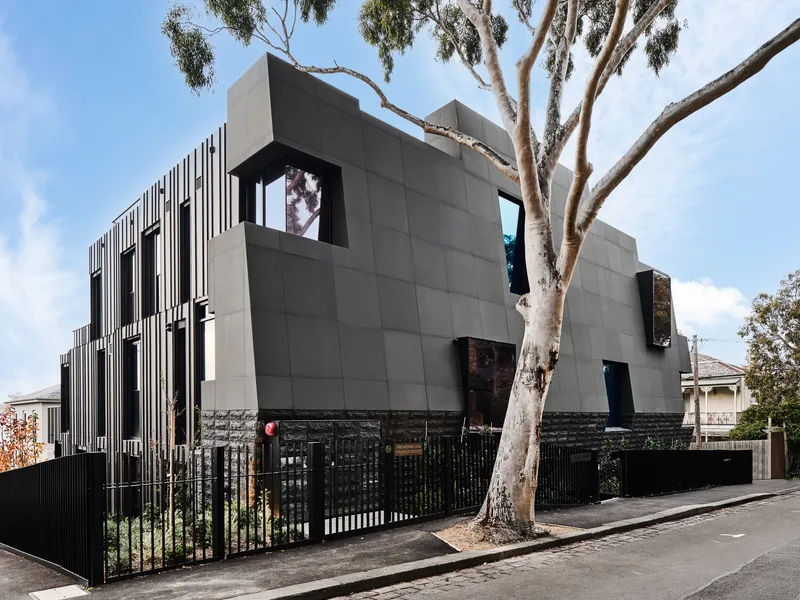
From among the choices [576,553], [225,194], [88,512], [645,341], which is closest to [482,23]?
[225,194]

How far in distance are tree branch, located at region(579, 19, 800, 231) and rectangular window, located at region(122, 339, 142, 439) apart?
14.1 meters

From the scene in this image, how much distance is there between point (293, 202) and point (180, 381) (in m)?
5.97

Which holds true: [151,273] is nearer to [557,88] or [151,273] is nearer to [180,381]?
[180,381]

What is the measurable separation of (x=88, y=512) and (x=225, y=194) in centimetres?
930

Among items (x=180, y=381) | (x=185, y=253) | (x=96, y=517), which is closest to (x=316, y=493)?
(x=96, y=517)

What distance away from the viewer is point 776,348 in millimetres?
30891

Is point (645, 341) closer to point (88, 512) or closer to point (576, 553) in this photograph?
point (576, 553)

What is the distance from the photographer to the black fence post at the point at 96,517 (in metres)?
7.86

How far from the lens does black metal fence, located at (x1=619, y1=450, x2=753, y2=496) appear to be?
17000mm

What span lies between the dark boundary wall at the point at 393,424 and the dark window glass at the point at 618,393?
0.59m

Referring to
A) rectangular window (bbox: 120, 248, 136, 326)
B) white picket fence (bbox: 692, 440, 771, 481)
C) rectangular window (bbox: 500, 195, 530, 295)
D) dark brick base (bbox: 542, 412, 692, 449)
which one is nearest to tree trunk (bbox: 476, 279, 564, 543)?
dark brick base (bbox: 542, 412, 692, 449)

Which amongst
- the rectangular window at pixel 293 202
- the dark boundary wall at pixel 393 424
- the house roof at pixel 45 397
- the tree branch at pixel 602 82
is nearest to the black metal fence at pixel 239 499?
the dark boundary wall at pixel 393 424

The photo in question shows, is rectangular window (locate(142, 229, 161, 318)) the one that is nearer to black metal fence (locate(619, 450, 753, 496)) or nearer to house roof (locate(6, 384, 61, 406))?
black metal fence (locate(619, 450, 753, 496))

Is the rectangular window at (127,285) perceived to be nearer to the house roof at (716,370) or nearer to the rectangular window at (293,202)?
the rectangular window at (293,202)
